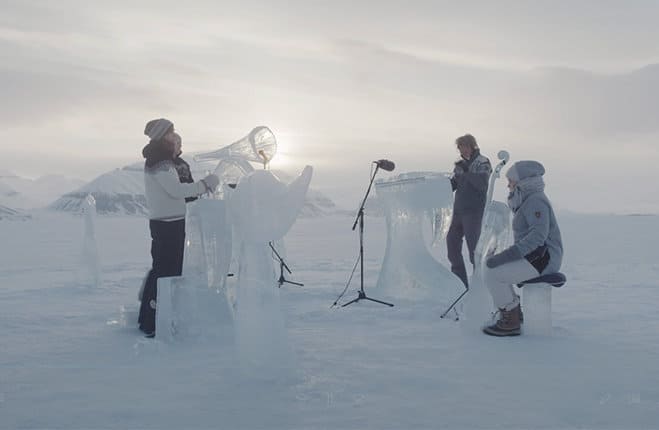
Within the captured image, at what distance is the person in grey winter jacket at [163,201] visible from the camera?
3750 millimetres

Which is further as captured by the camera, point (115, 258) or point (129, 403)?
point (115, 258)

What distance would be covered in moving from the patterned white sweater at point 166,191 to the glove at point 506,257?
2.15 meters

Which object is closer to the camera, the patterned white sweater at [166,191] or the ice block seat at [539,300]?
the patterned white sweater at [166,191]

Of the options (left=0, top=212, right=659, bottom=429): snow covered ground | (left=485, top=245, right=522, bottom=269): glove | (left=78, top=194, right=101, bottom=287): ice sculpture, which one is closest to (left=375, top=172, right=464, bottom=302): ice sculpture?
(left=0, top=212, right=659, bottom=429): snow covered ground

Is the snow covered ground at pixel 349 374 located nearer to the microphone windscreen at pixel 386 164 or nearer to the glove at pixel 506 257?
the glove at pixel 506 257

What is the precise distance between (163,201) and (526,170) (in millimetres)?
2630

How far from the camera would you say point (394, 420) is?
237 centimetres

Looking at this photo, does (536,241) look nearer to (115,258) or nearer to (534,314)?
(534,314)

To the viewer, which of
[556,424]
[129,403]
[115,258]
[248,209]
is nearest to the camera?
[556,424]

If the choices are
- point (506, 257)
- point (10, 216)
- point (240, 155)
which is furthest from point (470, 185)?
point (10, 216)

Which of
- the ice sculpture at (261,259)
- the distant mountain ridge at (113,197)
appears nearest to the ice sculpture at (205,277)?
the ice sculpture at (261,259)

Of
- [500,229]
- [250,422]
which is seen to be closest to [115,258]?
[500,229]

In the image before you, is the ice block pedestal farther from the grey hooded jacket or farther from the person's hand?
the person's hand

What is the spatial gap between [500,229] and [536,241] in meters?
0.58
